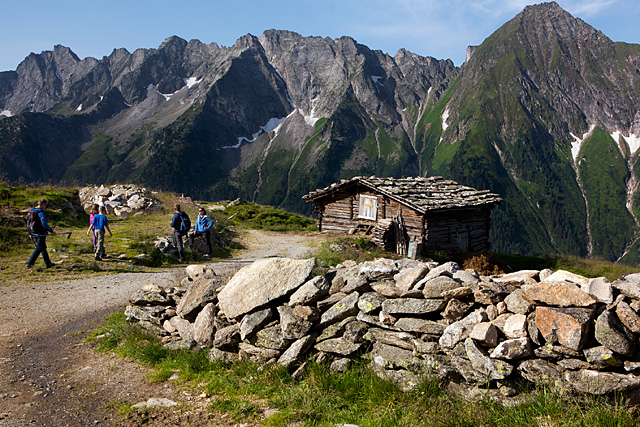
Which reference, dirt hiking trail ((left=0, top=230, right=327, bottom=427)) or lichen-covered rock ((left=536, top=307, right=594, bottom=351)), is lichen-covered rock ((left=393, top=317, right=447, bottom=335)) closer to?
lichen-covered rock ((left=536, top=307, right=594, bottom=351))

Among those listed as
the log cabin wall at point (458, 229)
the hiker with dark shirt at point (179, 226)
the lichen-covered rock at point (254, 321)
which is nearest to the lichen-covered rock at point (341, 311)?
the lichen-covered rock at point (254, 321)

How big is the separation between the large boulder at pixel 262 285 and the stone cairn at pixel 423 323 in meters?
0.03

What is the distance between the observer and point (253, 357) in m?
7.05

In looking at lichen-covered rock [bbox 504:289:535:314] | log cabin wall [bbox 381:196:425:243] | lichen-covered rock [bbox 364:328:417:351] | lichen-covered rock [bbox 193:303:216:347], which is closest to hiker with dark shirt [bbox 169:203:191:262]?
lichen-covered rock [bbox 193:303:216:347]

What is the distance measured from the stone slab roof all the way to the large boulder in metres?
18.6

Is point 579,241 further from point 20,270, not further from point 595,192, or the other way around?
point 20,270

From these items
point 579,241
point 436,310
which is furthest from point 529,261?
point 579,241

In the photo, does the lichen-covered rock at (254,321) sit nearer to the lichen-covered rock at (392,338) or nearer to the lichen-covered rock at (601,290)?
the lichen-covered rock at (392,338)

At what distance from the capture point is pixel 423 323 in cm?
620

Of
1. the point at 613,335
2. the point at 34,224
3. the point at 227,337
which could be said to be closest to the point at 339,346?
the point at 227,337

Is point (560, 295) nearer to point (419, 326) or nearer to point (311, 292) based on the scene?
point (419, 326)

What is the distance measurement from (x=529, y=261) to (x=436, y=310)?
117 feet

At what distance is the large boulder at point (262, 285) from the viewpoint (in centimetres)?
760

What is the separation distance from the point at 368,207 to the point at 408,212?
3465 millimetres
